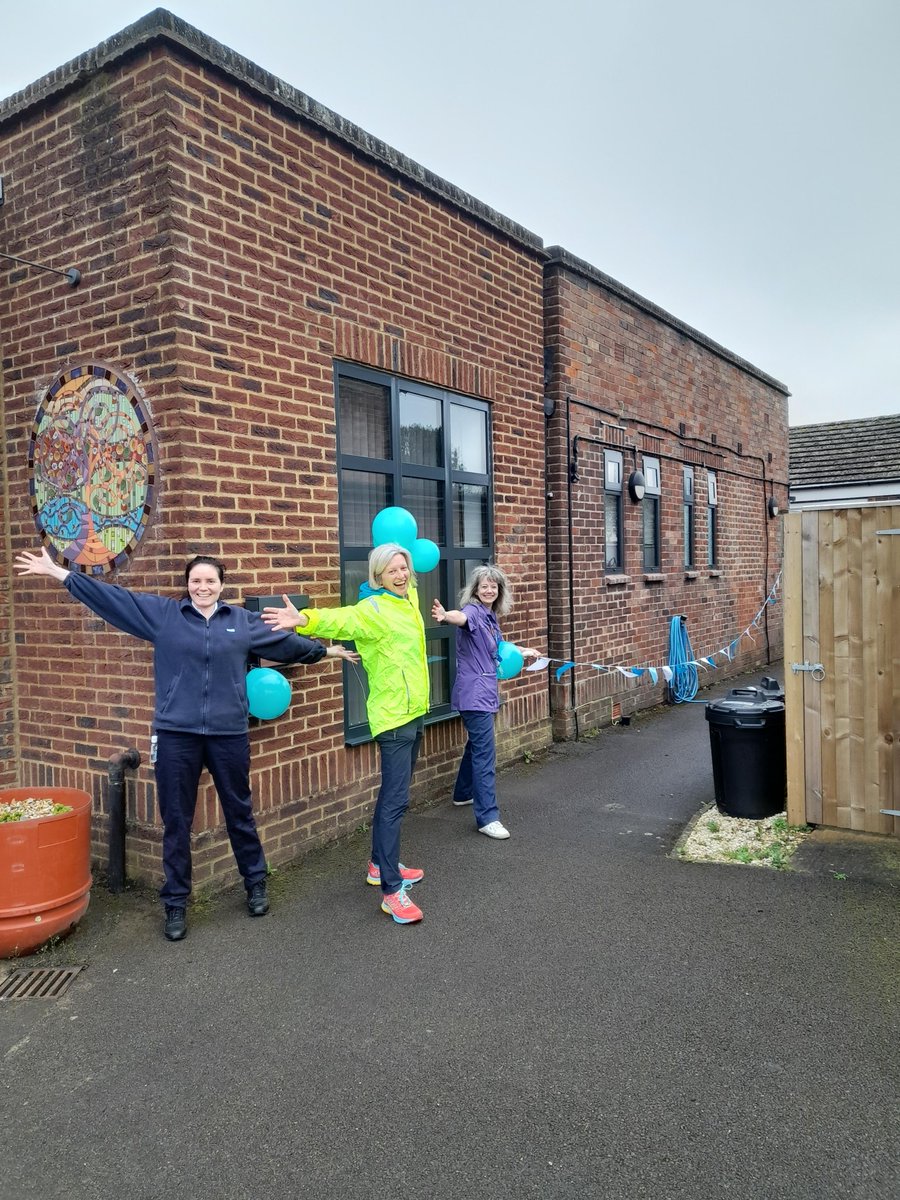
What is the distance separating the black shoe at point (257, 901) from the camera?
4.38 metres

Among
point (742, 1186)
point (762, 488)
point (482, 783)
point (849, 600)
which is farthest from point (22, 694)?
point (762, 488)

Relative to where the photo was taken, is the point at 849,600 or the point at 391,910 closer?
the point at 391,910

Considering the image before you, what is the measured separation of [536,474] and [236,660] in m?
4.40

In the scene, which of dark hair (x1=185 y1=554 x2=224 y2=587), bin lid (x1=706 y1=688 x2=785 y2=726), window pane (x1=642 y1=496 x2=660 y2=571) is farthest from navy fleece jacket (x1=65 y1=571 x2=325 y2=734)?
window pane (x1=642 y1=496 x2=660 y2=571)

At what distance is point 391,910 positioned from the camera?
433 cm

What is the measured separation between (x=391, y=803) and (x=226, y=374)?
2555 millimetres

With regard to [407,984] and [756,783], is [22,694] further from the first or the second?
[756,783]

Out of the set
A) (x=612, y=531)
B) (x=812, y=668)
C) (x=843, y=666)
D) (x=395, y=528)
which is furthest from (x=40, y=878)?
(x=612, y=531)

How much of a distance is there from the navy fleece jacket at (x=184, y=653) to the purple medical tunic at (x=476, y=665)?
1.89 m

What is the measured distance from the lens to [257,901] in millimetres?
4379

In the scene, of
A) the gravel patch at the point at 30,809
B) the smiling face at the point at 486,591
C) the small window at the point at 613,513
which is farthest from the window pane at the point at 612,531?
the gravel patch at the point at 30,809

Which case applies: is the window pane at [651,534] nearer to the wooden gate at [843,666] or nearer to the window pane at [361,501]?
the wooden gate at [843,666]

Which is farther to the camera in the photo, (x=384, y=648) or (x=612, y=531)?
(x=612, y=531)

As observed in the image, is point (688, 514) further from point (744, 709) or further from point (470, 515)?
point (744, 709)
